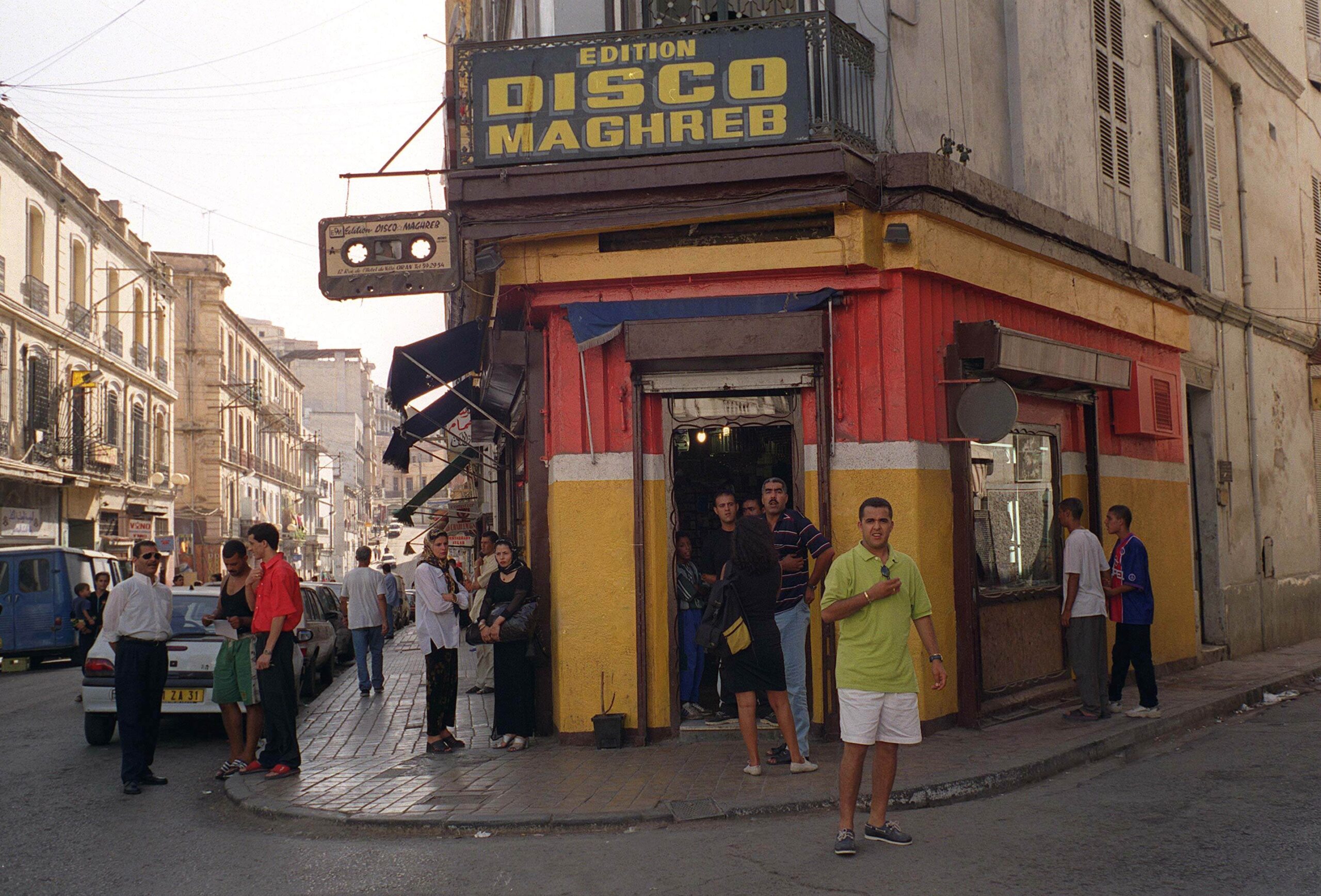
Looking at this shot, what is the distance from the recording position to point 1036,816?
687 cm

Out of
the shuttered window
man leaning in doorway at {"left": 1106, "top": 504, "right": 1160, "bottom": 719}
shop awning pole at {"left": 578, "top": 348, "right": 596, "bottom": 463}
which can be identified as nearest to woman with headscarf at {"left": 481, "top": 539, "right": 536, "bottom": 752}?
shop awning pole at {"left": 578, "top": 348, "right": 596, "bottom": 463}

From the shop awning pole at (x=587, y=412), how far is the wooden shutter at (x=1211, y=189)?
9915mm

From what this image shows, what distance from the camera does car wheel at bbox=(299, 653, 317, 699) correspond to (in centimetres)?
1398

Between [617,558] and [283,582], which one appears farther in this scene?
[617,558]

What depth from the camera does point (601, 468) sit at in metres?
9.68

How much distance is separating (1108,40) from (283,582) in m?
10.9

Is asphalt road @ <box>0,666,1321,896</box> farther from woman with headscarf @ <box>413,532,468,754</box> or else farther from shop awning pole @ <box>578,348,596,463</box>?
shop awning pole @ <box>578,348,596,463</box>

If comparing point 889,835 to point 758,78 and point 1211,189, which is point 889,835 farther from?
point 1211,189

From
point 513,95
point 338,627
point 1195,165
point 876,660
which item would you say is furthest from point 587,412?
point 338,627

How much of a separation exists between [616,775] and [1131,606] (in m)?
4.88

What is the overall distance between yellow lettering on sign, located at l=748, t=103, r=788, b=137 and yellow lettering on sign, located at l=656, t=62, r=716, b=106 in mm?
351

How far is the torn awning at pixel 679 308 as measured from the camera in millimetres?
9617

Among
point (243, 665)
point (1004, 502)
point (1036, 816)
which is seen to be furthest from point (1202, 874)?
point (243, 665)

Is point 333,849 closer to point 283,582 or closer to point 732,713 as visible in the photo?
point 283,582
